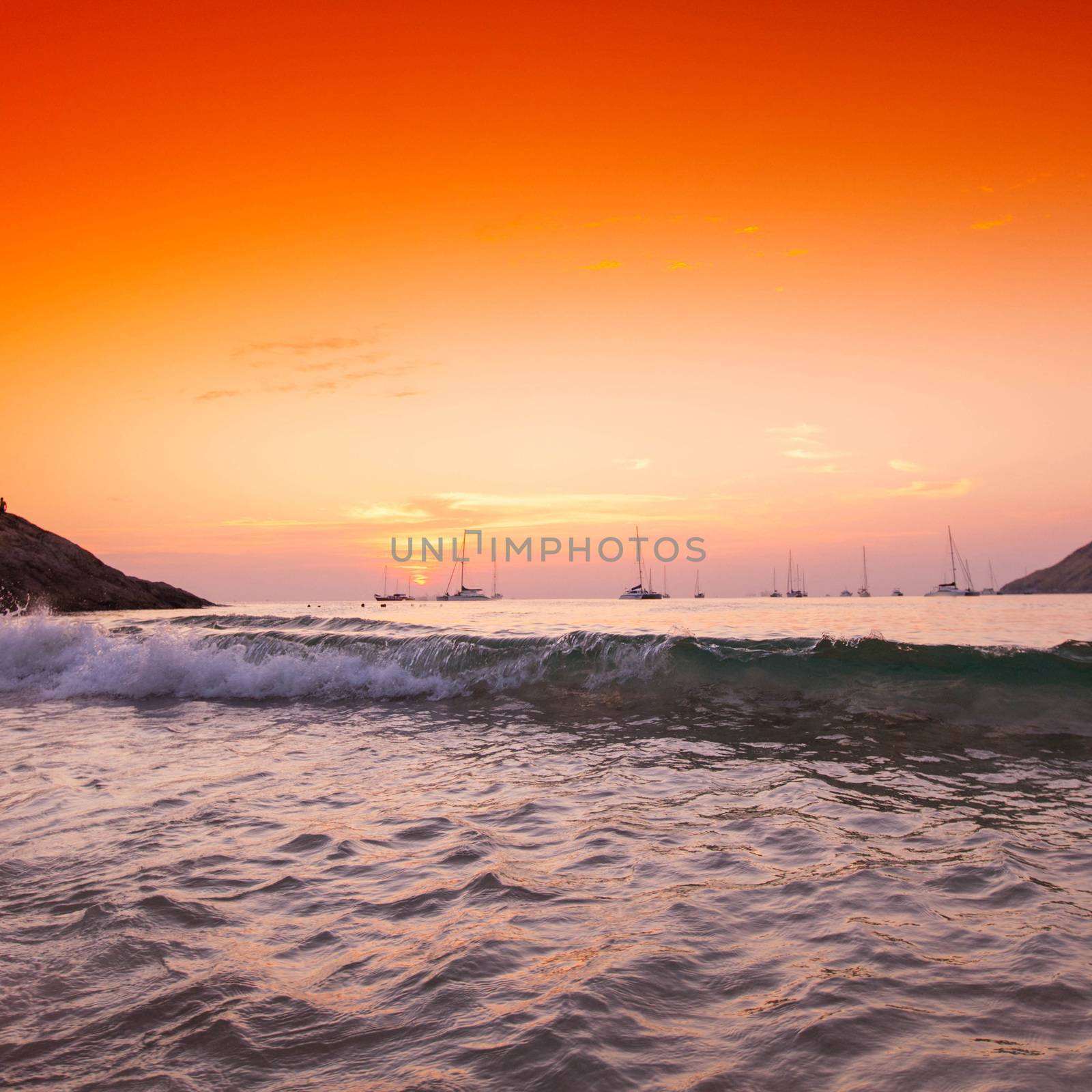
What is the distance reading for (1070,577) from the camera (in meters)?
183

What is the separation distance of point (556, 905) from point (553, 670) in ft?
36.2

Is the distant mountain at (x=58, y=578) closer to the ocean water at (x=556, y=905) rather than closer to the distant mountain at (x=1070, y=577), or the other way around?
the ocean water at (x=556, y=905)

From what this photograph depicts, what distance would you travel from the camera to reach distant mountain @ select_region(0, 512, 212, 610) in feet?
209

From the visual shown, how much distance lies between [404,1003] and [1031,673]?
1219cm

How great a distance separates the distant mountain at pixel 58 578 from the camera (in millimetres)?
63688

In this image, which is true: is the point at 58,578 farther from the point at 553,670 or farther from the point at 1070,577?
the point at 1070,577

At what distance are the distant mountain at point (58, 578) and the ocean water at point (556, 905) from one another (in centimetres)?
6366

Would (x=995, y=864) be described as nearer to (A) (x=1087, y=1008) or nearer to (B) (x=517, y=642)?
(A) (x=1087, y=1008)

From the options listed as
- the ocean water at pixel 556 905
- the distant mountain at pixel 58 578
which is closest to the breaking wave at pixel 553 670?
the ocean water at pixel 556 905

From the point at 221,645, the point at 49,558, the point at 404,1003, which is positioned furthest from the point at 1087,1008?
the point at 49,558

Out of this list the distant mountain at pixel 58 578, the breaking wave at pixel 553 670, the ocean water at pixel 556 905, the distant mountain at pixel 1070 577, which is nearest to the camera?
the ocean water at pixel 556 905

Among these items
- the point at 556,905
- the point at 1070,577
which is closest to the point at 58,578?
the point at 556,905

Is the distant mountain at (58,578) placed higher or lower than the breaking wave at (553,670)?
higher

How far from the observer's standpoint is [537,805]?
660 cm
